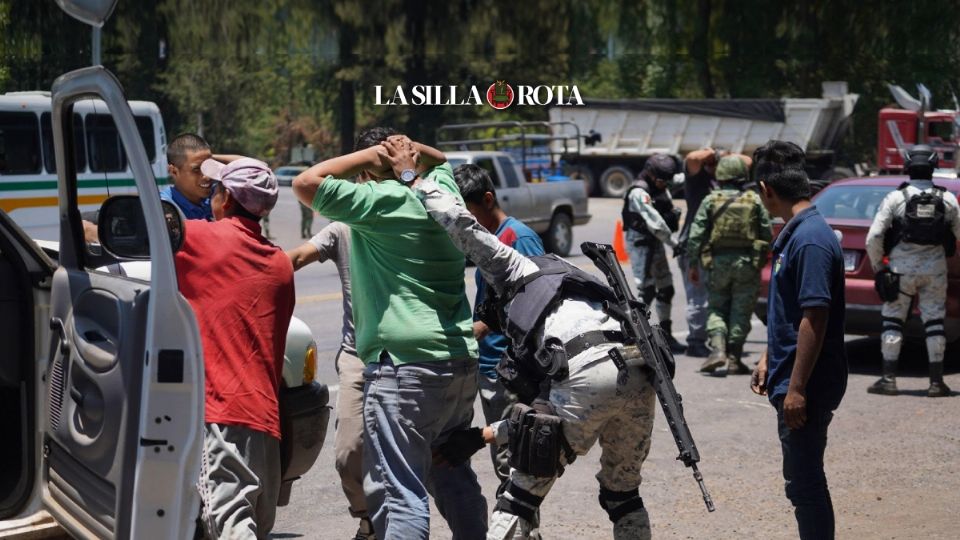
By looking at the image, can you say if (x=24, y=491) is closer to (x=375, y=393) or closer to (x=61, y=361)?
(x=61, y=361)

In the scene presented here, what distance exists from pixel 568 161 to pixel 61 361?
38312 millimetres

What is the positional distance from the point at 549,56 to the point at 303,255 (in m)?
34.2

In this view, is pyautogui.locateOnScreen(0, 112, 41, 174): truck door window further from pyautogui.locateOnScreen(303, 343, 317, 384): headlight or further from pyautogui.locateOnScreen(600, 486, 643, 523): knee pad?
pyautogui.locateOnScreen(600, 486, 643, 523): knee pad

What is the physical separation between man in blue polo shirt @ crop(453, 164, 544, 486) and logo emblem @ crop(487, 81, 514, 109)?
32.2m

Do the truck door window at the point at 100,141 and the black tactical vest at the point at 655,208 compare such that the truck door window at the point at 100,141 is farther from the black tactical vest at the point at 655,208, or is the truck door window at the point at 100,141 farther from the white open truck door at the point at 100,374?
the black tactical vest at the point at 655,208

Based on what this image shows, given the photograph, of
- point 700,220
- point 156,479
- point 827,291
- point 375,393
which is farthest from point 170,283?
point 700,220

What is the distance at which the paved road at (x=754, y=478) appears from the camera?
679cm

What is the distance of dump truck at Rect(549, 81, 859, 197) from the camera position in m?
40.7

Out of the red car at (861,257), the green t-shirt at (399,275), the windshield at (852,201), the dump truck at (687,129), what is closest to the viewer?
the green t-shirt at (399,275)

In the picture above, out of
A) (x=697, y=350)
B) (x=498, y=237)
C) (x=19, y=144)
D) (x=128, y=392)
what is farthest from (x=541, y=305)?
(x=19, y=144)

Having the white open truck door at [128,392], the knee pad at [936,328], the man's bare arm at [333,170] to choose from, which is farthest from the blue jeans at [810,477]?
the knee pad at [936,328]

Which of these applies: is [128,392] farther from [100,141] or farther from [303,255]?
[303,255]

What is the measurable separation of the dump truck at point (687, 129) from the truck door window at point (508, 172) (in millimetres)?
16264

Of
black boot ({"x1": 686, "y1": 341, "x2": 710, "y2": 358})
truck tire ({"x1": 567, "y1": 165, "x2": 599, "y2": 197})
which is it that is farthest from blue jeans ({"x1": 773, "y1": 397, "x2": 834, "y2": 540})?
truck tire ({"x1": 567, "y1": 165, "x2": 599, "y2": 197})
